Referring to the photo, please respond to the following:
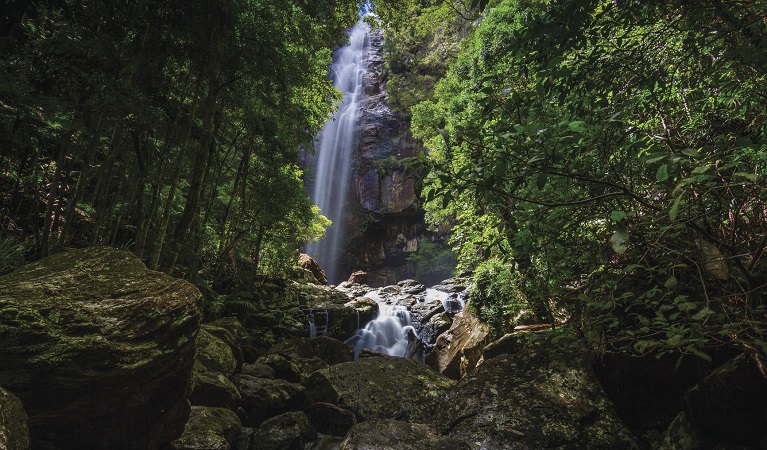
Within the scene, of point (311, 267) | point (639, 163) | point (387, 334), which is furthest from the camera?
point (311, 267)

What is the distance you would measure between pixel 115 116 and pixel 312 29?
5.08m

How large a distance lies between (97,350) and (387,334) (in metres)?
11.4

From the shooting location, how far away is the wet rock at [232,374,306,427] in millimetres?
5902

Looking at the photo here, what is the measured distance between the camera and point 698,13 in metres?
1.73

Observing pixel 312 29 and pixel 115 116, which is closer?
pixel 115 116

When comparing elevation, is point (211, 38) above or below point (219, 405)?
above

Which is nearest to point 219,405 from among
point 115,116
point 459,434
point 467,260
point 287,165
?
point 459,434

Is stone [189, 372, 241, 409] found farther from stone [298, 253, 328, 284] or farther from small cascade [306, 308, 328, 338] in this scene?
stone [298, 253, 328, 284]

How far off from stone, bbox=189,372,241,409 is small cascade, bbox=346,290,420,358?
6752 mm

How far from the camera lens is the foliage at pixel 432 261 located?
3014 centimetres

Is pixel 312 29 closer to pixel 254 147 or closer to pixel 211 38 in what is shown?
pixel 211 38

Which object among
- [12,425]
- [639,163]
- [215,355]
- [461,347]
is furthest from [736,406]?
[215,355]

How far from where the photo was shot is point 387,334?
13695 millimetres

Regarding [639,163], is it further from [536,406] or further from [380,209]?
[380,209]
